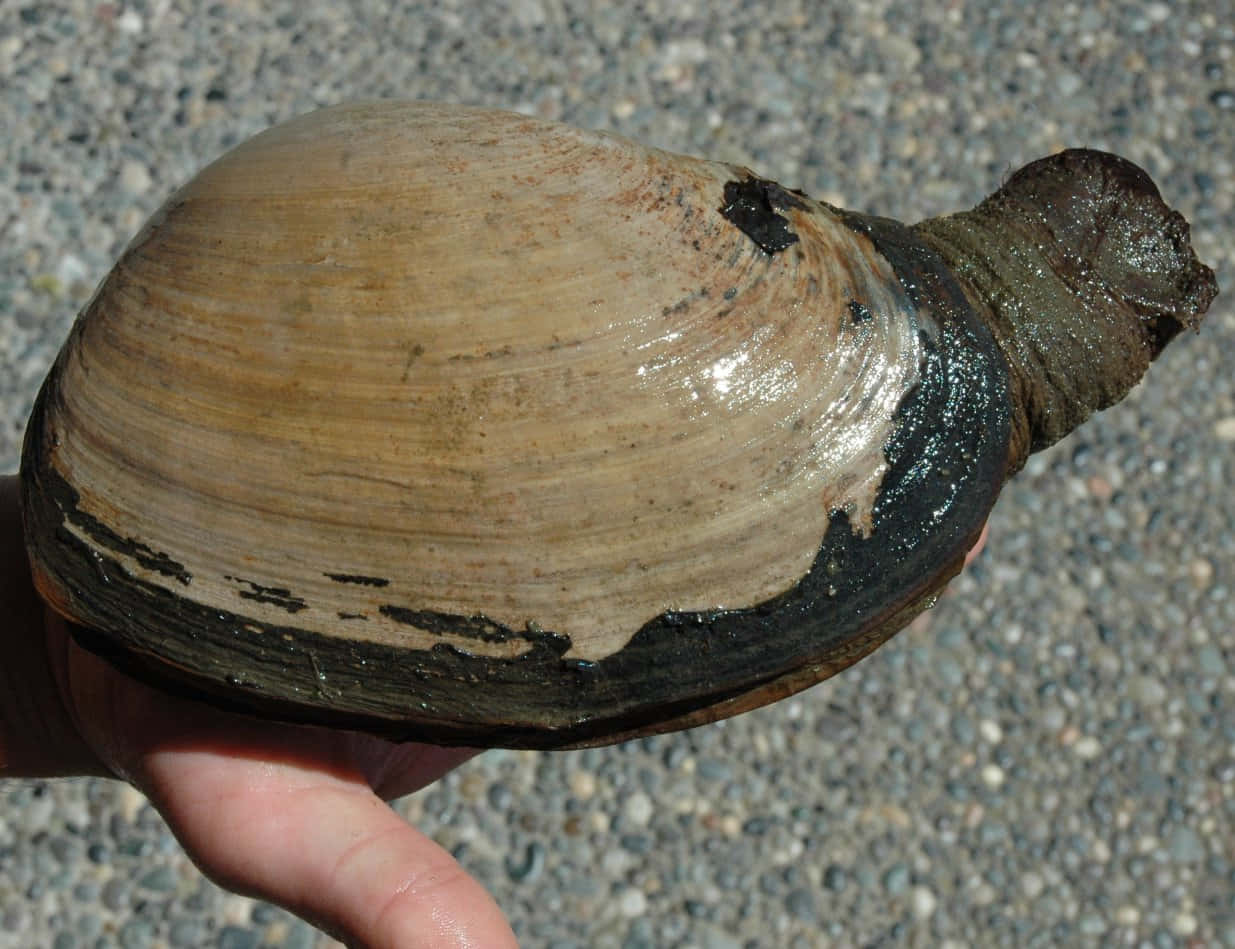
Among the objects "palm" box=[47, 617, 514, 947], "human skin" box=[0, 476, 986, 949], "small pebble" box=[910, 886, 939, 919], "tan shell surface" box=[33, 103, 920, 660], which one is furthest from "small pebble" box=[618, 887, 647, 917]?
"tan shell surface" box=[33, 103, 920, 660]

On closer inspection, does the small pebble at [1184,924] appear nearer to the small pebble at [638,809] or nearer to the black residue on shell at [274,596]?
the small pebble at [638,809]

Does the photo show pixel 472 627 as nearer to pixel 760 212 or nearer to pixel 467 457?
pixel 467 457

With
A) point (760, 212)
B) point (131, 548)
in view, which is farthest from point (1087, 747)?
point (131, 548)

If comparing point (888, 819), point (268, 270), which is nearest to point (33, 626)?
point (268, 270)

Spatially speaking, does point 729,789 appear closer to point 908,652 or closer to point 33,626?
point 908,652

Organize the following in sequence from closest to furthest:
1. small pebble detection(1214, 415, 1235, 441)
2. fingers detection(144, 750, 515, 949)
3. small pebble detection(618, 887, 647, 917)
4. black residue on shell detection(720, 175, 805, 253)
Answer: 1. fingers detection(144, 750, 515, 949)
2. black residue on shell detection(720, 175, 805, 253)
3. small pebble detection(618, 887, 647, 917)
4. small pebble detection(1214, 415, 1235, 441)

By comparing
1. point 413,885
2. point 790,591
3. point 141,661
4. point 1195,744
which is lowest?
point 1195,744

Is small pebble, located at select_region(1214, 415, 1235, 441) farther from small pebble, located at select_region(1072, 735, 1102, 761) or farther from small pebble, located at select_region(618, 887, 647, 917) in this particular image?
small pebble, located at select_region(618, 887, 647, 917)
